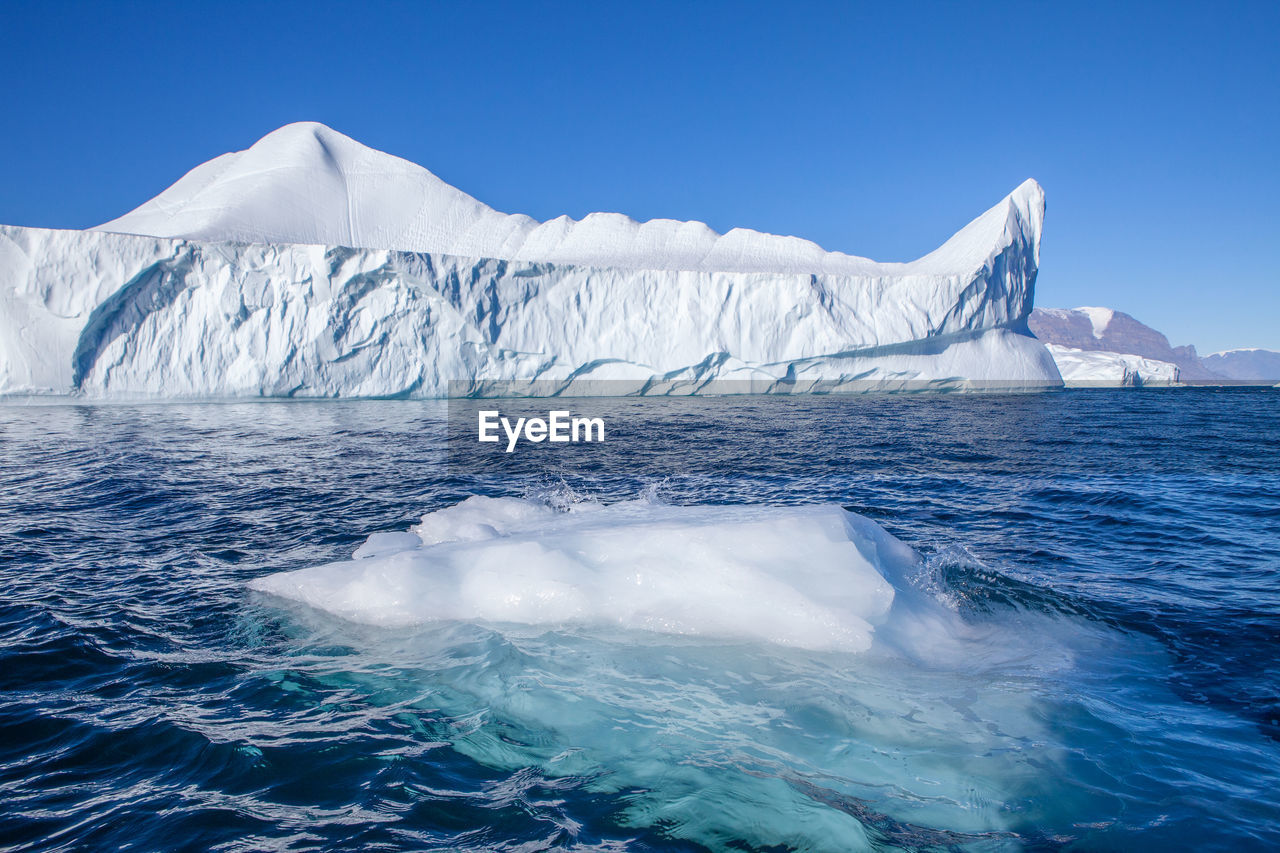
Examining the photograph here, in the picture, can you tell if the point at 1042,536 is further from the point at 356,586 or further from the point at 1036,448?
the point at 1036,448

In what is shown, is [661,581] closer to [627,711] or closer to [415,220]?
[627,711]

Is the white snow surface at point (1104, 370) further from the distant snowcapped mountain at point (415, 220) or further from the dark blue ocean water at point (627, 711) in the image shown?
the dark blue ocean water at point (627, 711)

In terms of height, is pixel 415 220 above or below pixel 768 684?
above
